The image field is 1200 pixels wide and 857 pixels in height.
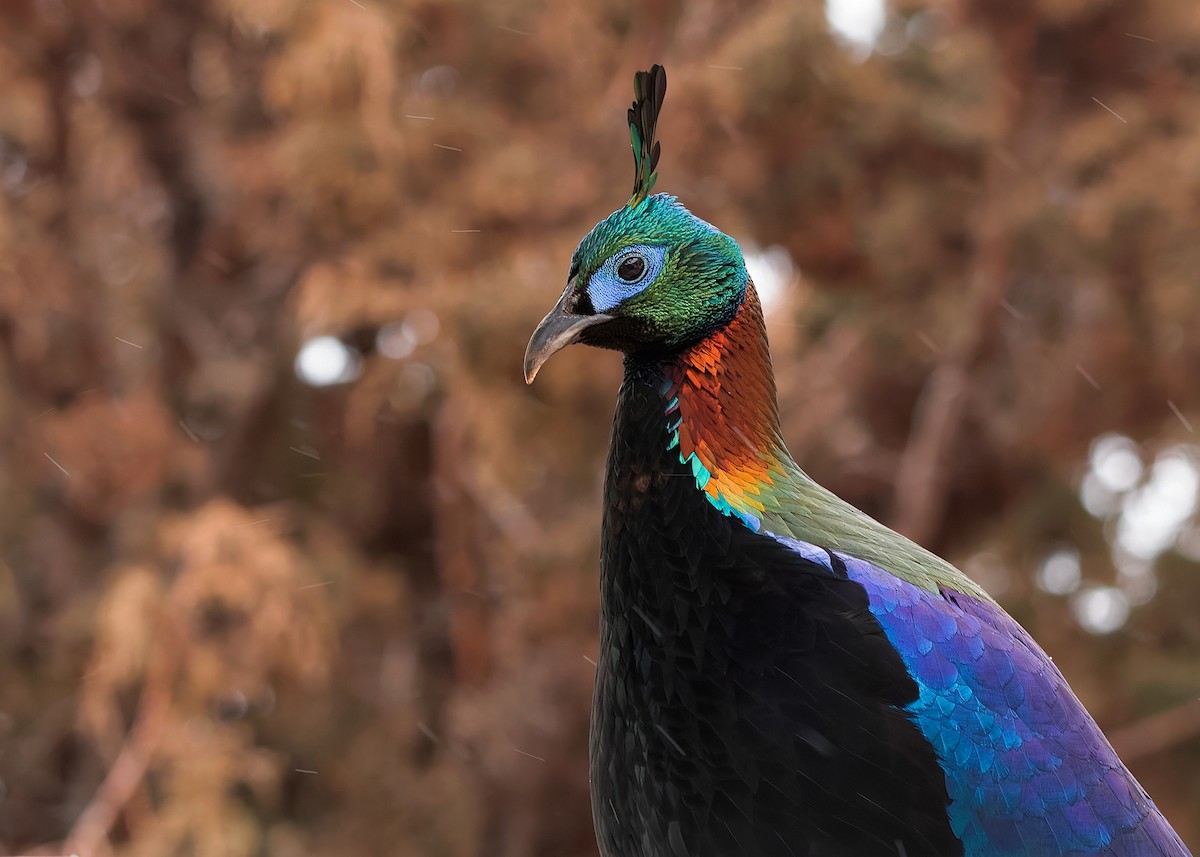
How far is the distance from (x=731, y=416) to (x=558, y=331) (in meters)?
0.29

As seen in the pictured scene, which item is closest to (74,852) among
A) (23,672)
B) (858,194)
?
(23,672)

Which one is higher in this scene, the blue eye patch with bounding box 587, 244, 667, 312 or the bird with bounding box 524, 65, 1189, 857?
the blue eye patch with bounding box 587, 244, 667, 312

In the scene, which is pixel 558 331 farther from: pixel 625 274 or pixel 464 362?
pixel 464 362

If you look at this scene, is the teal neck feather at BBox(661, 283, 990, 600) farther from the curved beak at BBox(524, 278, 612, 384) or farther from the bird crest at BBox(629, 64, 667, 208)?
the bird crest at BBox(629, 64, 667, 208)

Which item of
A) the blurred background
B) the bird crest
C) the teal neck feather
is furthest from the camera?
the blurred background

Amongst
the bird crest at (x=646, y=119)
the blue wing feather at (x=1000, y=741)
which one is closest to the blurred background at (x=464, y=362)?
the bird crest at (x=646, y=119)

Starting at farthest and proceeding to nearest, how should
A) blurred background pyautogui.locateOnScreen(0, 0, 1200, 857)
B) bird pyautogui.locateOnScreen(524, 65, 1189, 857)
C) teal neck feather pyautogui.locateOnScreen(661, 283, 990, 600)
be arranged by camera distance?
1. blurred background pyautogui.locateOnScreen(0, 0, 1200, 857)
2. teal neck feather pyautogui.locateOnScreen(661, 283, 990, 600)
3. bird pyautogui.locateOnScreen(524, 65, 1189, 857)

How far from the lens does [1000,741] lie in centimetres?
171

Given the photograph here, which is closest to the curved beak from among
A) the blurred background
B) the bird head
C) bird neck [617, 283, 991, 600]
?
the bird head

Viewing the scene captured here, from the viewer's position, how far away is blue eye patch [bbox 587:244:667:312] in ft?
5.90

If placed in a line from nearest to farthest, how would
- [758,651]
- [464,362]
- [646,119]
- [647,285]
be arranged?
[758,651]
[647,285]
[646,119]
[464,362]

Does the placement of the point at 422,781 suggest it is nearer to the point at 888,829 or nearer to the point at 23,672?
the point at 23,672

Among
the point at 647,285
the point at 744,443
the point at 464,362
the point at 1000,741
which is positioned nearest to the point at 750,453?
the point at 744,443

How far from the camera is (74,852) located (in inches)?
293
